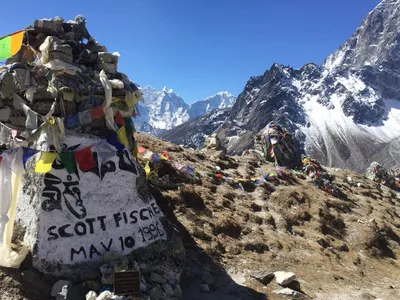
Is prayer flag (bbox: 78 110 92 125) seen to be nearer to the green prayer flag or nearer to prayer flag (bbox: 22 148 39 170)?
the green prayer flag

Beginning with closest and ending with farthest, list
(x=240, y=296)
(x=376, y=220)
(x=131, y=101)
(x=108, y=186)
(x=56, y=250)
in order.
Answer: (x=56, y=250), (x=108, y=186), (x=240, y=296), (x=131, y=101), (x=376, y=220)

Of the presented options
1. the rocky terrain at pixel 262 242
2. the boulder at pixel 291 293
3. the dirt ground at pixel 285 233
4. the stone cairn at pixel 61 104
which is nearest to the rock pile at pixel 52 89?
the stone cairn at pixel 61 104

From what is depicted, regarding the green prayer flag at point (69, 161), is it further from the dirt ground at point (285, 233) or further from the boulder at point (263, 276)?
the boulder at point (263, 276)

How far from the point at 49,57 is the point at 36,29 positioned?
1.76 m

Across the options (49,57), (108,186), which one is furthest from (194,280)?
(49,57)

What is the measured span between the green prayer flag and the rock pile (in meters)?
0.84

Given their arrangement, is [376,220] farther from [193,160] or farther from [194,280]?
[194,280]

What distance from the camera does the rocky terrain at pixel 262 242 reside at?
1192 centimetres

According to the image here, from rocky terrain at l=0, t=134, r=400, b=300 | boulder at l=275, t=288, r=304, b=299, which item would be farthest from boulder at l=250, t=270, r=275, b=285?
boulder at l=275, t=288, r=304, b=299

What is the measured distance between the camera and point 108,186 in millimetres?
10883

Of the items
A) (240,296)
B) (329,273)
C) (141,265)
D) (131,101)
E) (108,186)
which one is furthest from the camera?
(329,273)

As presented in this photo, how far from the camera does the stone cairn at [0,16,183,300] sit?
9.14 meters

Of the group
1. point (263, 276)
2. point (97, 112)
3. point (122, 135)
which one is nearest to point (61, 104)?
point (97, 112)

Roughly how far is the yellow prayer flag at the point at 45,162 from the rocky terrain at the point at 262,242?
2.35m
